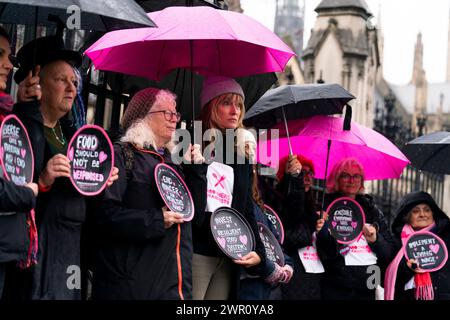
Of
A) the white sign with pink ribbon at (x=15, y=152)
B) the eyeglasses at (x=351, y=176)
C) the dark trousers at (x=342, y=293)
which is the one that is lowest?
the dark trousers at (x=342, y=293)

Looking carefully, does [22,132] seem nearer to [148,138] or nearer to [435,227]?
[148,138]

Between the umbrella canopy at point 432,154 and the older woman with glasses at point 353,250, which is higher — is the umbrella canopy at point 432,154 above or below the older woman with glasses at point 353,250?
above

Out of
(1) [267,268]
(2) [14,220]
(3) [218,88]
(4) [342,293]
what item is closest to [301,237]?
(4) [342,293]

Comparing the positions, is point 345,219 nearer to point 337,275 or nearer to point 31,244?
point 337,275

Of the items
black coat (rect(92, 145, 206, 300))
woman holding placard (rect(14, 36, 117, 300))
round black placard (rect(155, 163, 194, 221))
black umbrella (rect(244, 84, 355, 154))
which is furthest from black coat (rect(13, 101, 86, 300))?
black umbrella (rect(244, 84, 355, 154))

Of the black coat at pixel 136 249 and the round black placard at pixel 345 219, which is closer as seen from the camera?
the black coat at pixel 136 249

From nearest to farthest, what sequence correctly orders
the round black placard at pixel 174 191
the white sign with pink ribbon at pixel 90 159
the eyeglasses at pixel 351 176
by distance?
1. the white sign with pink ribbon at pixel 90 159
2. the round black placard at pixel 174 191
3. the eyeglasses at pixel 351 176

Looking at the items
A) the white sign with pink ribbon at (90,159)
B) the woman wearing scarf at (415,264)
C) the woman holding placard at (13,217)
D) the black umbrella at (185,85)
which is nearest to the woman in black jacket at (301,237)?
the black umbrella at (185,85)

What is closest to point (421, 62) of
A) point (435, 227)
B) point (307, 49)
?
point (307, 49)

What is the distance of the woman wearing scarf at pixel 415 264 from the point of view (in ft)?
24.6

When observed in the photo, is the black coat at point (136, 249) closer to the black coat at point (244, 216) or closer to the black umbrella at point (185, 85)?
the black coat at point (244, 216)

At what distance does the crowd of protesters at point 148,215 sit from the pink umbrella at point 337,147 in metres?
0.37

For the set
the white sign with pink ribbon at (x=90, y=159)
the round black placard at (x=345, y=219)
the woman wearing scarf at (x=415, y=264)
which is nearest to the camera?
the white sign with pink ribbon at (x=90, y=159)

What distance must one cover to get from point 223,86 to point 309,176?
1.53 m
